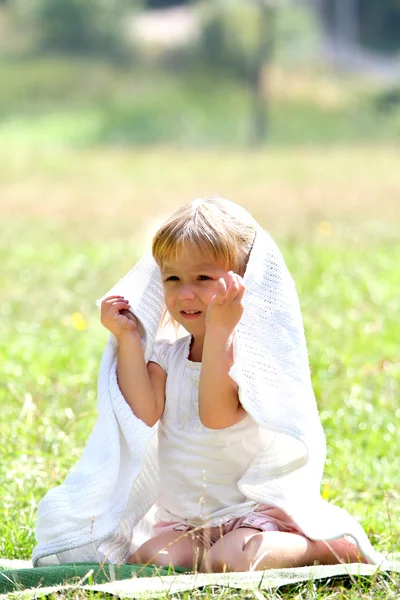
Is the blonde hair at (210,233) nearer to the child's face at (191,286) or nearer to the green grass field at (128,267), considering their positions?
the child's face at (191,286)

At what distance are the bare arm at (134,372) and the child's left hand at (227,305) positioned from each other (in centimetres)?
32

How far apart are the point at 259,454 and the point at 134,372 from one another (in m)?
0.42

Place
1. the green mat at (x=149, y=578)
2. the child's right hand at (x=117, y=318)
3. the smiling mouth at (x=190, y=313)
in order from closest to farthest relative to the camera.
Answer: the green mat at (x=149, y=578)
the smiling mouth at (x=190, y=313)
the child's right hand at (x=117, y=318)

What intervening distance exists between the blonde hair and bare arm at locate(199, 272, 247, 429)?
0.44 feet

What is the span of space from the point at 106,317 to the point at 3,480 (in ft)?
2.87

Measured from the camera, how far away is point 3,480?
3.96 m

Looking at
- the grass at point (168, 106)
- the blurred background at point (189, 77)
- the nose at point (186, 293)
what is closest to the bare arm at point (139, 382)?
the nose at point (186, 293)

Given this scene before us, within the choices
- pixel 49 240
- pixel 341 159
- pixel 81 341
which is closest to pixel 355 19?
pixel 341 159

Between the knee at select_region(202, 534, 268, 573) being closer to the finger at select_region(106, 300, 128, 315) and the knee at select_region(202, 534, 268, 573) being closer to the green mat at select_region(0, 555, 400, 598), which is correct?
the green mat at select_region(0, 555, 400, 598)

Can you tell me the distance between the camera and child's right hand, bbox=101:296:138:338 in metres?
3.40

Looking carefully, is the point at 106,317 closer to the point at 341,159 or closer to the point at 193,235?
the point at 193,235

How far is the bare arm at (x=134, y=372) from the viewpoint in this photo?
3354 mm

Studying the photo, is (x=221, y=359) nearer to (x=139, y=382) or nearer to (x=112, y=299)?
(x=139, y=382)

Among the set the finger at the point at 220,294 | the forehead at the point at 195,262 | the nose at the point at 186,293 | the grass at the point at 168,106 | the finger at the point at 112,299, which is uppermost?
the forehead at the point at 195,262
